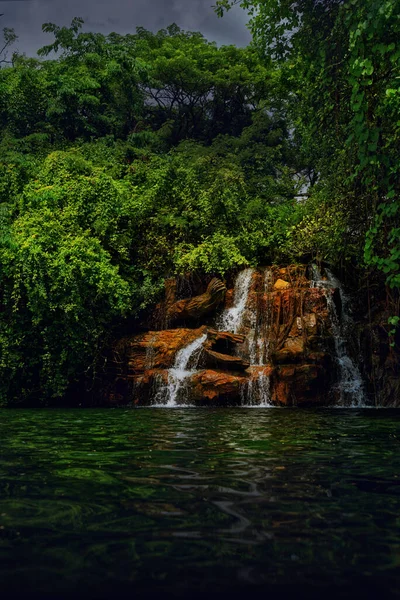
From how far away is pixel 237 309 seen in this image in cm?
2217

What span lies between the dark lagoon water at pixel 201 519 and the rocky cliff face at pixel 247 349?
10129 millimetres

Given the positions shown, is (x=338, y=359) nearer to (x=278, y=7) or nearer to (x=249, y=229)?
(x=249, y=229)

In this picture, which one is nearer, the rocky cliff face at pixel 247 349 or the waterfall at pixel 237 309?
the rocky cliff face at pixel 247 349

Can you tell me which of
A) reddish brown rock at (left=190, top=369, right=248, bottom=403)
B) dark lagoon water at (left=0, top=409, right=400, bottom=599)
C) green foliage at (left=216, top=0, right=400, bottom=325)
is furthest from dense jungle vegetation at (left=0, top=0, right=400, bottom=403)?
dark lagoon water at (left=0, top=409, right=400, bottom=599)

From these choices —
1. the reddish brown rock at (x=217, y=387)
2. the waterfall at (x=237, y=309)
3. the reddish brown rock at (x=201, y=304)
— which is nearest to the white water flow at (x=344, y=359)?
the waterfall at (x=237, y=309)

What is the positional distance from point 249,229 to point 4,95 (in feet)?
56.6

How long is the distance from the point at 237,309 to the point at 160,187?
23.6 feet

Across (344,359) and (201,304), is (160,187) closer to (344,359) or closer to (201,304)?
(201,304)

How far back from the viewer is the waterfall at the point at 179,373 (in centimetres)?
1927

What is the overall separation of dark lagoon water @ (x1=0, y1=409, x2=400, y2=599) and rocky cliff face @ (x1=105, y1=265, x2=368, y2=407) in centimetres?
1013

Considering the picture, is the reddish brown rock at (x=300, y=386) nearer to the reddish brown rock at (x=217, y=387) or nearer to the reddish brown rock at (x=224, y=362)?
the reddish brown rock at (x=217, y=387)

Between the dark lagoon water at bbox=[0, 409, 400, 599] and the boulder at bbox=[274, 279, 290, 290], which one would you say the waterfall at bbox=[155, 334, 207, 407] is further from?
the dark lagoon water at bbox=[0, 409, 400, 599]

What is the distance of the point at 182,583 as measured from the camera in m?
3.12

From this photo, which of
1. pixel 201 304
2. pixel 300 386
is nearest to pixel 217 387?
pixel 300 386
